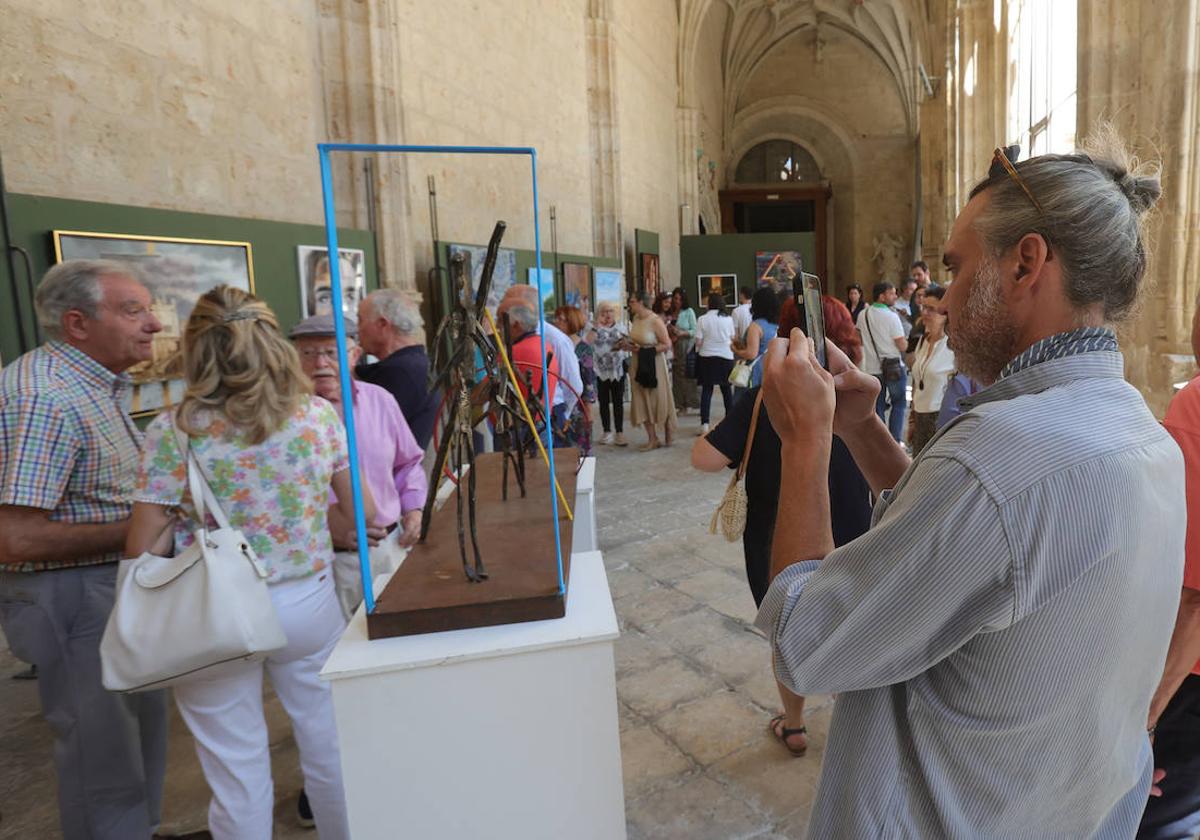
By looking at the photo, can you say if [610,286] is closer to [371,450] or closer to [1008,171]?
[371,450]

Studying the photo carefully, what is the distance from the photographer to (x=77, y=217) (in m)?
3.55

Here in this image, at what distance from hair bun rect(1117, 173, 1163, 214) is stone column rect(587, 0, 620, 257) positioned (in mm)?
11070

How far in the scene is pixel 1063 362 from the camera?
98 centimetres

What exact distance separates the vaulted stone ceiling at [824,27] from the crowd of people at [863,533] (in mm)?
22790

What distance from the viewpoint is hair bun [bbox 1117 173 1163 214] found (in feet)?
3.46

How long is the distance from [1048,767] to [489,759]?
115 centimetres

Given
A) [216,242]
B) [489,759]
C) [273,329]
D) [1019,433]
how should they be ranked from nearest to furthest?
[1019,433]
[489,759]
[273,329]
[216,242]

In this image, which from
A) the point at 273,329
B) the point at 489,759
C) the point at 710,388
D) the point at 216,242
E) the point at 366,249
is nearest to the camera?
the point at 489,759

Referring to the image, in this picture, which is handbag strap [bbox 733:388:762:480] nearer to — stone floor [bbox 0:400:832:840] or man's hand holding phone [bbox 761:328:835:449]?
stone floor [bbox 0:400:832:840]

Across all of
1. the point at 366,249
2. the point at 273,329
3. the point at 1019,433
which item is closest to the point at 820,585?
the point at 1019,433

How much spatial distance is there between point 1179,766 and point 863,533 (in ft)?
3.37

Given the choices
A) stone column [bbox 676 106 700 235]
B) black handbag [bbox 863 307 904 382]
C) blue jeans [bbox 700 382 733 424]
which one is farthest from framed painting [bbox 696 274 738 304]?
black handbag [bbox 863 307 904 382]

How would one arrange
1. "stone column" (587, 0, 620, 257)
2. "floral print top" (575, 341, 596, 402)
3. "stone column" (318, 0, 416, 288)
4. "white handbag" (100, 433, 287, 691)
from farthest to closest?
"stone column" (587, 0, 620, 257) < "floral print top" (575, 341, 596, 402) < "stone column" (318, 0, 416, 288) < "white handbag" (100, 433, 287, 691)

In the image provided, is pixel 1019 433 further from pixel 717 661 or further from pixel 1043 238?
pixel 717 661
